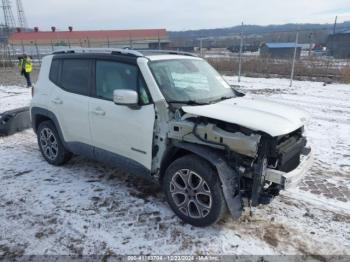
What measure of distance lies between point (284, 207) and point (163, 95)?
2112 millimetres

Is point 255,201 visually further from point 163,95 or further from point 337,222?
point 163,95

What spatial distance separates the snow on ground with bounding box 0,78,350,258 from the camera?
3197mm

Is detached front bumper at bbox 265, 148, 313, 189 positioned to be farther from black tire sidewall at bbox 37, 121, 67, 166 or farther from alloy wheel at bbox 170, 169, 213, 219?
black tire sidewall at bbox 37, 121, 67, 166

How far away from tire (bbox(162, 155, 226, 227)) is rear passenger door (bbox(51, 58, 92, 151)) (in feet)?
5.25

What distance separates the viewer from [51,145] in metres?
5.19

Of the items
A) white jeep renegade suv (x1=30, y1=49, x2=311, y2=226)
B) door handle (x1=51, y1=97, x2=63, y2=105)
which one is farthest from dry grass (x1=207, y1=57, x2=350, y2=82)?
door handle (x1=51, y1=97, x2=63, y2=105)

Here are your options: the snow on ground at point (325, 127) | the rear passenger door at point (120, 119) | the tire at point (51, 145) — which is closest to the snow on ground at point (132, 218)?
the snow on ground at point (325, 127)

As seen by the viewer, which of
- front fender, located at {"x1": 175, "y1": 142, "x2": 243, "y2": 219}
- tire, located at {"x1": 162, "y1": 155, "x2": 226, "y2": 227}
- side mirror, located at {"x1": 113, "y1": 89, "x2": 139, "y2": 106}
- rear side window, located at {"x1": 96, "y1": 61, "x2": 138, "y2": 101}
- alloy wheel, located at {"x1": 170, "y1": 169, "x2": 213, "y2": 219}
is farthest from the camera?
rear side window, located at {"x1": 96, "y1": 61, "x2": 138, "y2": 101}

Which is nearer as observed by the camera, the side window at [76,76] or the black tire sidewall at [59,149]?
the side window at [76,76]

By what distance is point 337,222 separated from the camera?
11.9 feet

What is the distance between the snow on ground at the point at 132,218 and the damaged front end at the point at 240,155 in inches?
19.0

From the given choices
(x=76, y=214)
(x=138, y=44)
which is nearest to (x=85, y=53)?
(x=76, y=214)

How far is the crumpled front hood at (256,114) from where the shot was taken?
10.0 feet

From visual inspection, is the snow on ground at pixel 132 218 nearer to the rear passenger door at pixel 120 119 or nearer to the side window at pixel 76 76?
the rear passenger door at pixel 120 119
